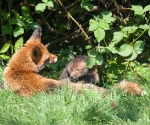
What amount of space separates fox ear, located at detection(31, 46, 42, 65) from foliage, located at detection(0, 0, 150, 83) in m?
0.83

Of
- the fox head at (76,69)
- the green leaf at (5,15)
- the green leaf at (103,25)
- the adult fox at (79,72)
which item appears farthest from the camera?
the green leaf at (5,15)

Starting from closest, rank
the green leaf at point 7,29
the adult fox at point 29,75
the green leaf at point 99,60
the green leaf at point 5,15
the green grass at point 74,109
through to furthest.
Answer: the green grass at point 74,109
the adult fox at point 29,75
the green leaf at point 99,60
the green leaf at point 7,29
the green leaf at point 5,15

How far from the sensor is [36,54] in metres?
6.58

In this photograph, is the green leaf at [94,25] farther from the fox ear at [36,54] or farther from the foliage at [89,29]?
the fox ear at [36,54]

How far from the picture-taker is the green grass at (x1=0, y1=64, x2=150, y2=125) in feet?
17.3

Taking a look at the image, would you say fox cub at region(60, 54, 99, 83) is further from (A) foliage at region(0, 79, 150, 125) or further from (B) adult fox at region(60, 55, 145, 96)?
(A) foliage at region(0, 79, 150, 125)

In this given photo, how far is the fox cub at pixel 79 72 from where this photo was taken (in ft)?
25.8

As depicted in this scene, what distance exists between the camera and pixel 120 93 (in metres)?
6.23

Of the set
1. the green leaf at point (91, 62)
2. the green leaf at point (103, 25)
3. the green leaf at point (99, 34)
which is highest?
the green leaf at point (103, 25)

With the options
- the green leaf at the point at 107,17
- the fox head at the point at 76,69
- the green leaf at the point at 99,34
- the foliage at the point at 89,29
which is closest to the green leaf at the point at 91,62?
the foliage at the point at 89,29

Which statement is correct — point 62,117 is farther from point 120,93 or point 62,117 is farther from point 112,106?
point 120,93

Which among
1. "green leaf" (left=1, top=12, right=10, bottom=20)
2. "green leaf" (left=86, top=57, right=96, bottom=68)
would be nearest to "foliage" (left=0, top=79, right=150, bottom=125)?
"green leaf" (left=86, top=57, right=96, bottom=68)

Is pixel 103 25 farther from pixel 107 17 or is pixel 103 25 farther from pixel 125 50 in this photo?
pixel 125 50

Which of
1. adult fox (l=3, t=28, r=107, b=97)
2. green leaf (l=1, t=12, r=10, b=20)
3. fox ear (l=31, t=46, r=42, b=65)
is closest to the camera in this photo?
adult fox (l=3, t=28, r=107, b=97)
